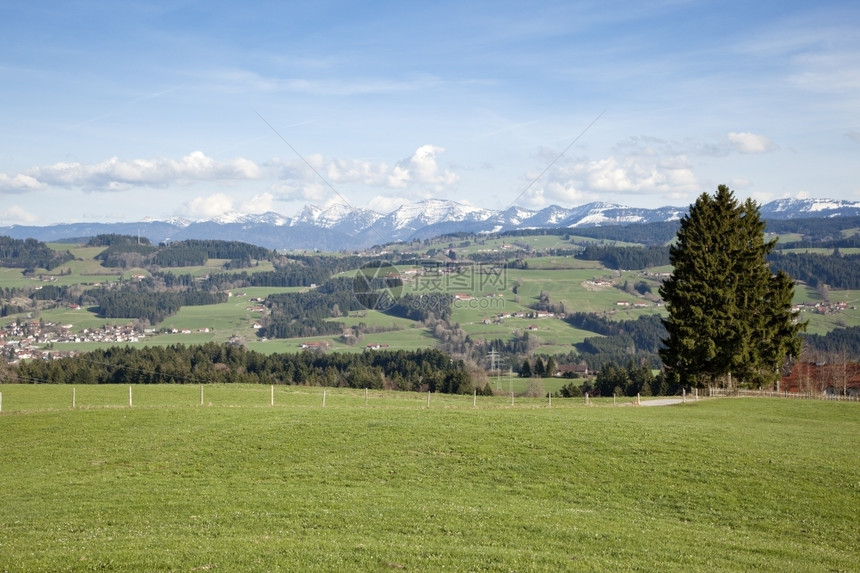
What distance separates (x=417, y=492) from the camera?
1784 cm

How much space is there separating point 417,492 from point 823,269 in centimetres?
20105

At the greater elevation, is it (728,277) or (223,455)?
(728,277)

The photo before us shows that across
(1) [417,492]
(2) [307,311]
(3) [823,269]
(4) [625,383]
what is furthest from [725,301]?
(3) [823,269]

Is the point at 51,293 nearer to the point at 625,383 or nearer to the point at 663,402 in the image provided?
the point at 625,383

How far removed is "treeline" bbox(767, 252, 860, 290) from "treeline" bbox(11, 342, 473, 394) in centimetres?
12944

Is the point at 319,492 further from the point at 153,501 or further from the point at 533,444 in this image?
the point at 533,444

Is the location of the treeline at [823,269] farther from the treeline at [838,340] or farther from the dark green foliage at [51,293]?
the dark green foliage at [51,293]

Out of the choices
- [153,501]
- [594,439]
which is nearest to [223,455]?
[153,501]

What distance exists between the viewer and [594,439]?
24219 mm

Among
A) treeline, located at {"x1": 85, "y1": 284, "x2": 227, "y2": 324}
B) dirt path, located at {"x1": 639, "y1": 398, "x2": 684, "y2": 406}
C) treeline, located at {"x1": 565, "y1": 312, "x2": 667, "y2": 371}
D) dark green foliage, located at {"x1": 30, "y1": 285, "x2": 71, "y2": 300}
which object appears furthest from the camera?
dark green foliage, located at {"x1": 30, "y1": 285, "x2": 71, "y2": 300}

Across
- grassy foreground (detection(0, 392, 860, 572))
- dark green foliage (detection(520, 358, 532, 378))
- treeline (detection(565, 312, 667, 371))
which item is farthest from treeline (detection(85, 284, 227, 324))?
grassy foreground (detection(0, 392, 860, 572))

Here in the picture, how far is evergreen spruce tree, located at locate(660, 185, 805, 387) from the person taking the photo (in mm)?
43406

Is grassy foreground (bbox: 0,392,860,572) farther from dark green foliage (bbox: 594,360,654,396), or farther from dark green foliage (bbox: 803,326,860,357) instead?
dark green foliage (bbox: 803,326,860,357)

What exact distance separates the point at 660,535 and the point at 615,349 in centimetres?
12686
